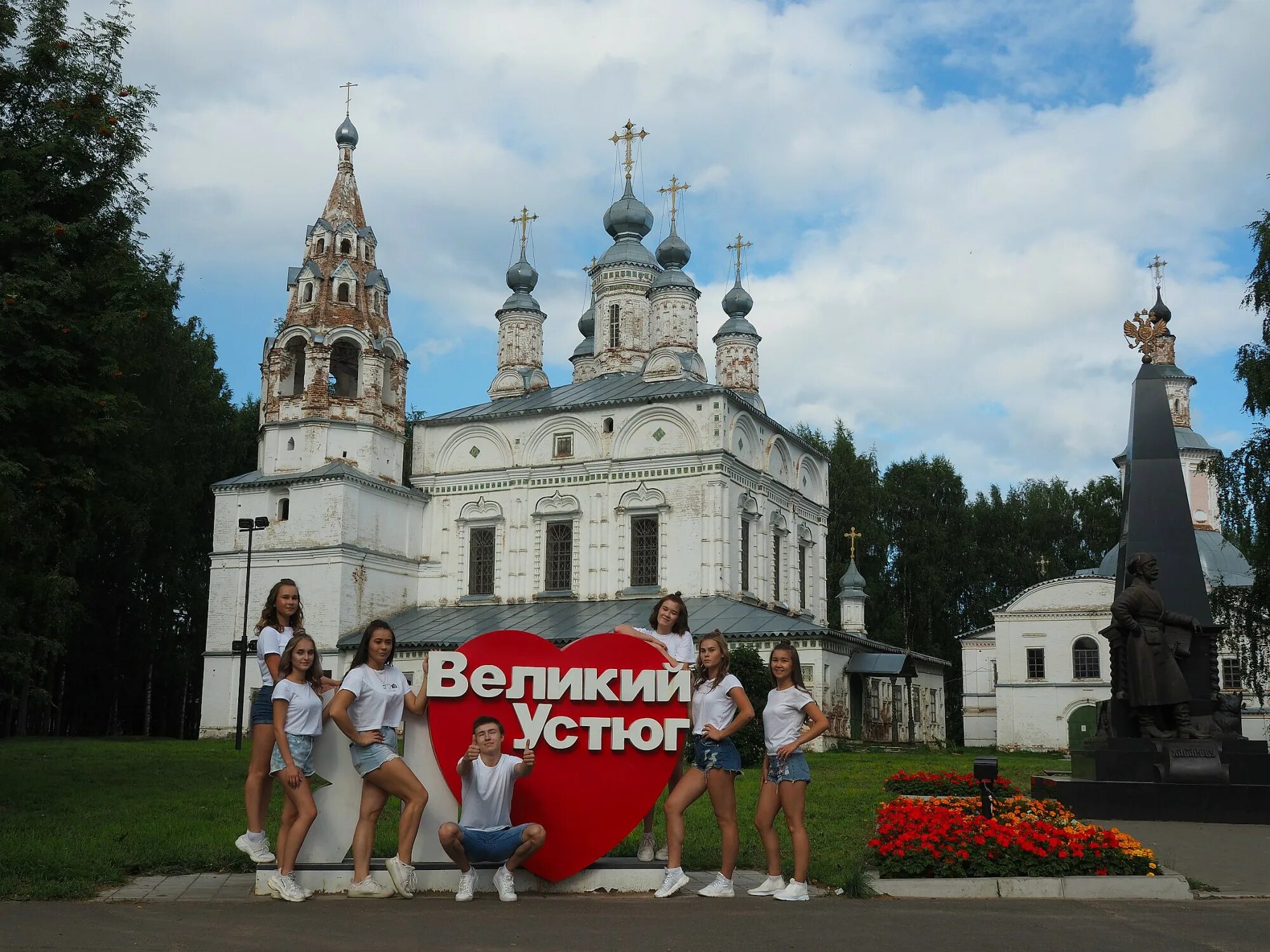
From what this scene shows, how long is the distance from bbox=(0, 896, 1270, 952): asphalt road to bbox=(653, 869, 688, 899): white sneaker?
0.09 metres

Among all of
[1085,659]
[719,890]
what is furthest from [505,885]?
[1085,659]

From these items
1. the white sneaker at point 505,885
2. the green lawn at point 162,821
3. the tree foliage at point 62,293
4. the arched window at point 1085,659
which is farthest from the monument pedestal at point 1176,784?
the arched window at point 1085,659

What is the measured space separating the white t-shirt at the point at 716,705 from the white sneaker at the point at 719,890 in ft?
2.89

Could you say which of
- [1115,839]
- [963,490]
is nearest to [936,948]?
[1115,839]

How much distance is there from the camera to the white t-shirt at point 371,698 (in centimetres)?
741

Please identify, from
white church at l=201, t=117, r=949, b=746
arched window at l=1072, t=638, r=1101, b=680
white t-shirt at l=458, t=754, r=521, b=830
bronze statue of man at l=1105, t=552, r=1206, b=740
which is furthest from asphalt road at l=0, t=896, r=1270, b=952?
arched window at l=1072, t=638, r=1101, b=680

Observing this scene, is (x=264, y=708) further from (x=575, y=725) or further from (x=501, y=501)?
(x=501, y=501)

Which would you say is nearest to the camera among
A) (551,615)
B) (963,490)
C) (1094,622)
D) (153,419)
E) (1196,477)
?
(153,419)

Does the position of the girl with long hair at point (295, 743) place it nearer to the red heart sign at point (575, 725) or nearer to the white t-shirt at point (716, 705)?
the red heart sign at point (575, 725)

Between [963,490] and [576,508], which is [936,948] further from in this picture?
[963,490]

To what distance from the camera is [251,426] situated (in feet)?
134

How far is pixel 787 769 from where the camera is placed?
7.44 metres

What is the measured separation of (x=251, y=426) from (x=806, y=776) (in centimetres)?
3626

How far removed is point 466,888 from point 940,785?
7011mm
